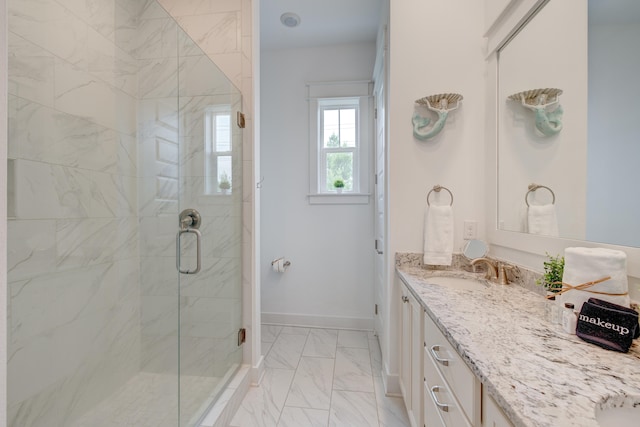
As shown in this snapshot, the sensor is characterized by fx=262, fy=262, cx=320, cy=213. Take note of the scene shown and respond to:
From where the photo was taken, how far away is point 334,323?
8.62 feet

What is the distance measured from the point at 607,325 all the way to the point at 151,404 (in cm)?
189

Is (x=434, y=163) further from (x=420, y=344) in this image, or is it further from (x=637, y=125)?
(x=420, y=344)

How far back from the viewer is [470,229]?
1.58 m

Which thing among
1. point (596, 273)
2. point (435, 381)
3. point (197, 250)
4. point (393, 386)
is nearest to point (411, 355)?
point (435, 381)

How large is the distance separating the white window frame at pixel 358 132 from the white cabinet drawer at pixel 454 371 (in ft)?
5.56

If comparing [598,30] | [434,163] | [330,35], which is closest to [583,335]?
[598,30]

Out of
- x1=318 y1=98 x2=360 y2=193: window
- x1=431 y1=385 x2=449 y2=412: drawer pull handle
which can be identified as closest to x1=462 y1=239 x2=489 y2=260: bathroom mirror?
x1=431 y1=385 x2=449 y2=412: drawer pull handle

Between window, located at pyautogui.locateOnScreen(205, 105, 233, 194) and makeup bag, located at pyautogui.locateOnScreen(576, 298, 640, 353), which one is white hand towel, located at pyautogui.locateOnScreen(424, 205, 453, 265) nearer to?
makeup bag, located at pyautogui.locateOnScreen(576, 298, 640, 353)

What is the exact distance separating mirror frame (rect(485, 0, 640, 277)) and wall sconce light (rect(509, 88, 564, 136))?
22 cm

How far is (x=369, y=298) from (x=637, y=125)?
2195 millimetres

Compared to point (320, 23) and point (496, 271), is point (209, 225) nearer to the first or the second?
point (496, 271)

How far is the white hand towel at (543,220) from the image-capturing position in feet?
3.63

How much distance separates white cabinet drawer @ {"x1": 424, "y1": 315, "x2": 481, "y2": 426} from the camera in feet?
2.11

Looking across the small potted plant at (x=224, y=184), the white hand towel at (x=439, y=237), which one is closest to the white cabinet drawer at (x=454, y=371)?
the white hand towel at (x=439, y=237)
